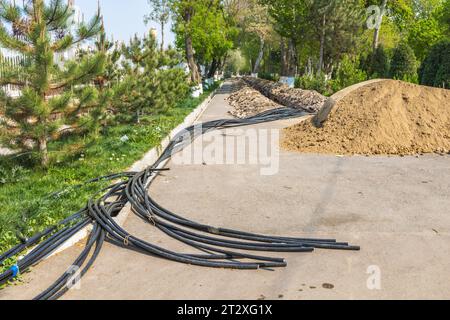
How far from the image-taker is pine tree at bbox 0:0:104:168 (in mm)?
6918

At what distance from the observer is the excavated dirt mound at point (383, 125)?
427 inches

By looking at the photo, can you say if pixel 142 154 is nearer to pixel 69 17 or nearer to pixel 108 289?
pixel 69 17

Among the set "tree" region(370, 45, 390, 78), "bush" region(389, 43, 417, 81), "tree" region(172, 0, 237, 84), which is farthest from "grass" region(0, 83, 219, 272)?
"tree" region(370, 45, 390, 78)

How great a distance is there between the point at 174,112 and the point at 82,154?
10119 mm

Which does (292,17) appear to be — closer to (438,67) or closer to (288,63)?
(288,63)

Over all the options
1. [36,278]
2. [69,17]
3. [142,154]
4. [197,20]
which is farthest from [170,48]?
[36,278]

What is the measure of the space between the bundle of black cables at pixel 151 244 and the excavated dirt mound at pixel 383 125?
5.99 metres

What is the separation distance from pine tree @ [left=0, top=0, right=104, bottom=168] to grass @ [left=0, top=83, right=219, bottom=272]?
39 cm

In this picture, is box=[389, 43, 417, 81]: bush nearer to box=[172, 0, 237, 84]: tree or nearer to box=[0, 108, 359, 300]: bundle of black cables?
box=[172, 0, 237, 84]: tree

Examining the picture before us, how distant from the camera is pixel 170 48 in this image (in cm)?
1903

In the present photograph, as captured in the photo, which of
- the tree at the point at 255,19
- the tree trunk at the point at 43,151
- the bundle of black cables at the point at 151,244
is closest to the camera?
the bundle of black cables at the point at 151,244

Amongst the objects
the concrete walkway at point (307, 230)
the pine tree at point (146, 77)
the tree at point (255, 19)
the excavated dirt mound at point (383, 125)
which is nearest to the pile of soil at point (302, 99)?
the excavated dirt mound at point (383, 125)

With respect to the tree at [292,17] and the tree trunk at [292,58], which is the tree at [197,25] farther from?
the tree trunk at [292,58]

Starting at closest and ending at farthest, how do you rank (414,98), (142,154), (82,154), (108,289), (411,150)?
1. (108,289)
2. (82,154)
3. (142,154)
4. (411,150)
5. (414,98)
